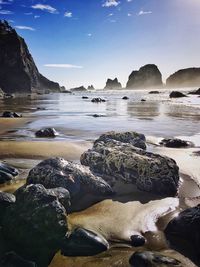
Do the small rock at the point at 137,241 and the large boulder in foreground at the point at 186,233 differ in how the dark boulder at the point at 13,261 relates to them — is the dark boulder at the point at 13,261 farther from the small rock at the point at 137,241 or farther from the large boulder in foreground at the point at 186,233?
the large boulder in foreground at the point at 186,233

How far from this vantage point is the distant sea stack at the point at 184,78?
179 m

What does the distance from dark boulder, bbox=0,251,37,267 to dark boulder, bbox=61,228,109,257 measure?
497mm

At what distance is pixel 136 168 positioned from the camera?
6469 mm

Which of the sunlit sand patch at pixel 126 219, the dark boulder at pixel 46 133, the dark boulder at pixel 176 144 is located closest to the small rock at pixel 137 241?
the sunlit sand patch at pixel 126 219

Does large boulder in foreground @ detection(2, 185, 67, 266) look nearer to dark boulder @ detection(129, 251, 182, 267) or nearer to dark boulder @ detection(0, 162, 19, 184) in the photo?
dark boulder @ detection(129, 251, 182, 267)

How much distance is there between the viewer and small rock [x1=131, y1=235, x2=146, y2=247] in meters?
4.10

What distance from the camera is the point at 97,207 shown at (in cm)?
530

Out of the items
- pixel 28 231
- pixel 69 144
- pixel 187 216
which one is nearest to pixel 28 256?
pixel 28 231

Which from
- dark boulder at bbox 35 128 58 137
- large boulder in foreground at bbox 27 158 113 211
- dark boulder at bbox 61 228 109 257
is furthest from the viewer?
dark boulder at bbox 35 128 58 137

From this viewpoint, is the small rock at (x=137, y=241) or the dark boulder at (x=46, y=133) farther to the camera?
the dark boulder at (x=46, y=133)

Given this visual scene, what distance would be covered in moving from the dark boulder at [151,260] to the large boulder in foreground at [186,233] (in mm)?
357

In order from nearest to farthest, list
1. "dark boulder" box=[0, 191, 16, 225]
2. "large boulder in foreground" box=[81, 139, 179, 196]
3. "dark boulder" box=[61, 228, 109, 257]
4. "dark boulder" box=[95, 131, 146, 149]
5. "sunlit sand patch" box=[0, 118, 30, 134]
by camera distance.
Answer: "dark boulder" box=[61, 228, 109, 257] < "dark boulder" box=[0, 191, 16, 225] < "large boulder in foreground" box=[81, 139, 179, 196] < "dark boulder" box=[95, 131, 146, 149] < "sunlit sand patch" box=[0, 118, 30, 134]

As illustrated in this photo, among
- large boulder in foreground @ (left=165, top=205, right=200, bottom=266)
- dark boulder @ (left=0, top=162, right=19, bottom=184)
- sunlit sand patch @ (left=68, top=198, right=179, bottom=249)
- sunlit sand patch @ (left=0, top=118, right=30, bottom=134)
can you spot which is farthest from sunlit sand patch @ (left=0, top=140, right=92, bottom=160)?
large boulder in foreground @ (left=165, top=205, right=200, bottom=266)

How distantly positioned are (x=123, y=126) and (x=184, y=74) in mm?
183038
